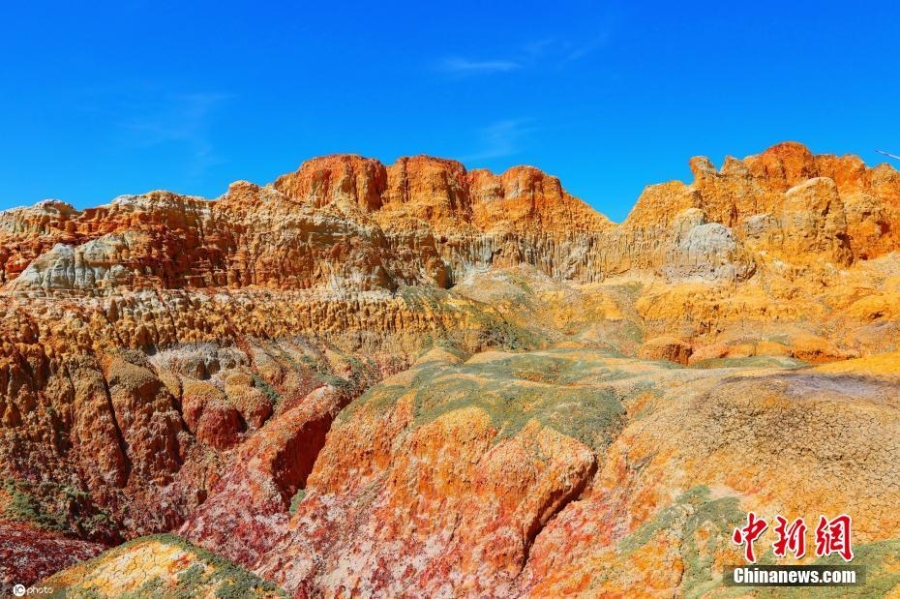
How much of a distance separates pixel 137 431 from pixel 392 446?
13988mm

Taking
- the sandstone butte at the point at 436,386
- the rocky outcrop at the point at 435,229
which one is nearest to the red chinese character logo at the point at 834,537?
the sandstone butte at the point at 436,386

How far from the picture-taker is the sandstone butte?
17.5 m

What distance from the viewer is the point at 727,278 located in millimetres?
55719

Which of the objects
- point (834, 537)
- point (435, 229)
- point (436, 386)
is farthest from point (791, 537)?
point (435, 229)

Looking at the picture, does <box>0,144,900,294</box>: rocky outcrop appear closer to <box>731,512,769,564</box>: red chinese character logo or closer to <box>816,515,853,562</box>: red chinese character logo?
<box>731,512,769,564</box>: red chinese character logo

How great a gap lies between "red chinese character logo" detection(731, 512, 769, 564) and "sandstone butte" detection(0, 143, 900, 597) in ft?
0.89

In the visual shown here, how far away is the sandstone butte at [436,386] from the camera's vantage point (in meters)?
17.5

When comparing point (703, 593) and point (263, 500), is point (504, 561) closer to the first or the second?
point (703, 593)

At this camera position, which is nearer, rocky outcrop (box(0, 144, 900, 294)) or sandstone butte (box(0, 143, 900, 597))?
sandstone butte (box(0, 143, 900, 597))

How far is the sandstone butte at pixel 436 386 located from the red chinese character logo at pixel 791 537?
379 mm

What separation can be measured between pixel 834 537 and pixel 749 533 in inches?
68.3

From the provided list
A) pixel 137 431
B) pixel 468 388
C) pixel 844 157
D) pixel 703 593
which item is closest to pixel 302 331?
pixel 137 431

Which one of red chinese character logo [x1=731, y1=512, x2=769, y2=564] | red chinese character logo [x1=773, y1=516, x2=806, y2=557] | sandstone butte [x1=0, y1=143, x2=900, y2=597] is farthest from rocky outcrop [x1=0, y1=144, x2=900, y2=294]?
red chinese character logo [x1=773, y1=516, x2=806, y2=557]

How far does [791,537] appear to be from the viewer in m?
14.1
